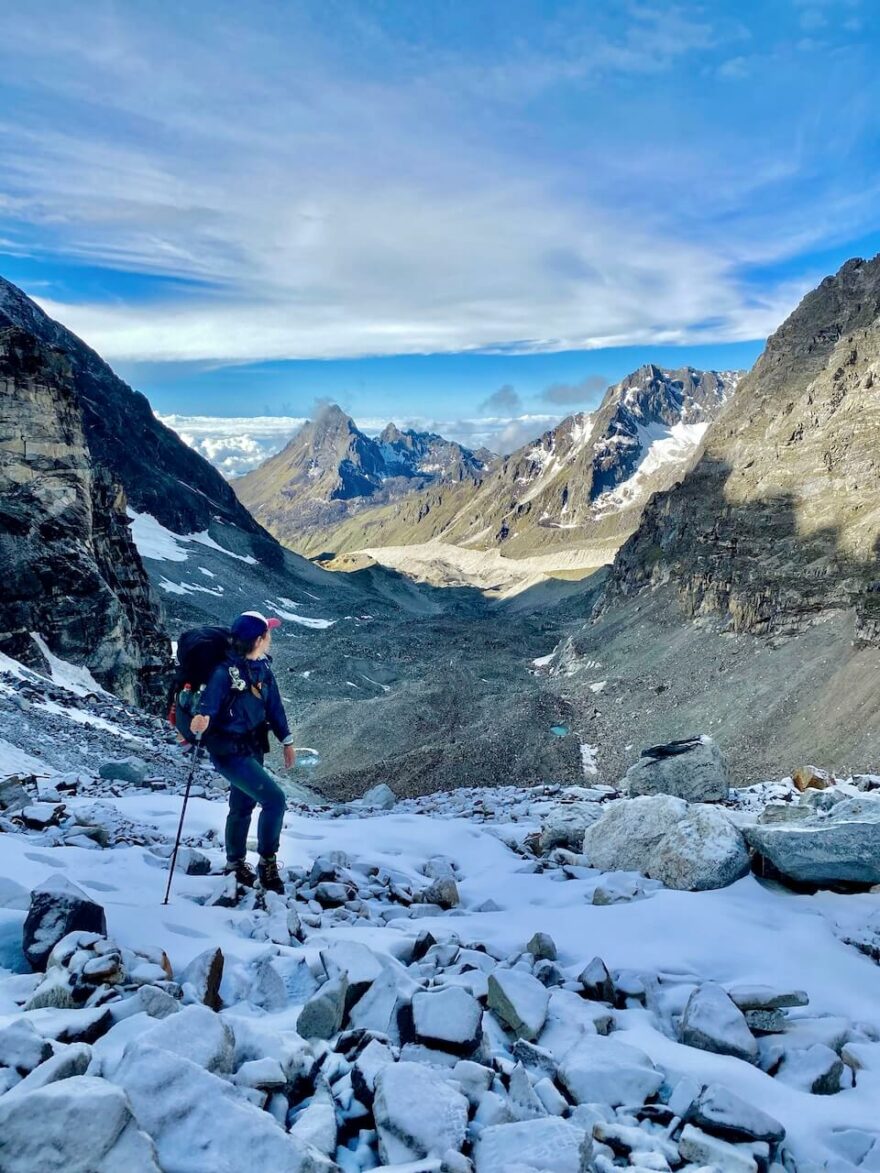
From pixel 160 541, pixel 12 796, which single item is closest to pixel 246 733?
pixel 12 796

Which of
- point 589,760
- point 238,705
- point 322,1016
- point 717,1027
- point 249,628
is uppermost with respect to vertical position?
point 249,628

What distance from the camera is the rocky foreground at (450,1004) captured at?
→ 129 inches

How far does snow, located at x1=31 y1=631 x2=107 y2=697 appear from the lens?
26641 millimetres

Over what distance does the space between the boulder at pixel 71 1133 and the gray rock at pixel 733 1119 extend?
2730mm

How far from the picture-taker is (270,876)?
284 inches

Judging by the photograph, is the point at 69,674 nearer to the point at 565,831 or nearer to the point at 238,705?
the point at 565,831

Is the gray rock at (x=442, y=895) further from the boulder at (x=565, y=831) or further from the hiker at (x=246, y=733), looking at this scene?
the boulder at (x=565, y=831)

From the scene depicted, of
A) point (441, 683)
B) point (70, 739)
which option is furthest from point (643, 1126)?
point (441, 683)

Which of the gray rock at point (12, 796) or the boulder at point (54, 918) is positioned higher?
the boulder at point (54, 918)

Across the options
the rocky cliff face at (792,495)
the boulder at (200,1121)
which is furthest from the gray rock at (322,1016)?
the rocky cliff face at (792,495)

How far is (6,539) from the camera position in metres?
28.2

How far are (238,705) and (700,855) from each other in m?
5.13

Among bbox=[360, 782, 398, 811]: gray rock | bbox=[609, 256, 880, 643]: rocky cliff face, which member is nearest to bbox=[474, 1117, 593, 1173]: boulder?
bbox=[360, 782, 398, 811]: gray rock

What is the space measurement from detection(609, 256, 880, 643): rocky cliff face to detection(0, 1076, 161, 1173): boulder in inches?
1457
